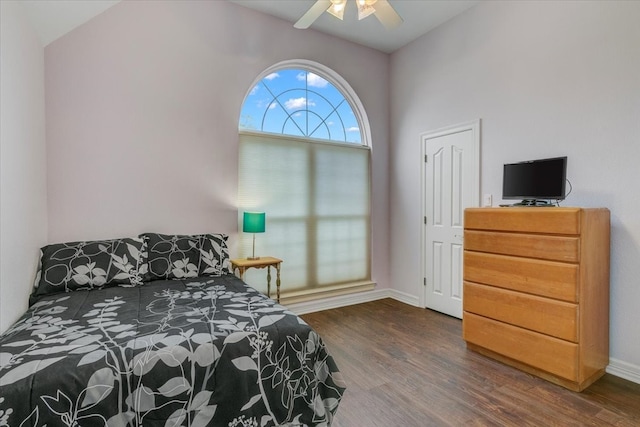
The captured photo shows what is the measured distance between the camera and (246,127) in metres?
3.48

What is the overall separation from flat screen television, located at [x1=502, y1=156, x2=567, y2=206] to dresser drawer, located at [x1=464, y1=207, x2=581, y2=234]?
24cm

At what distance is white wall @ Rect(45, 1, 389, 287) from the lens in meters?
2.62

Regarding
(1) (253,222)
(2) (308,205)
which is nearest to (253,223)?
(1) (253,222)

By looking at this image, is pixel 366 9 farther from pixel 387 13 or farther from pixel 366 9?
pixel 387 13

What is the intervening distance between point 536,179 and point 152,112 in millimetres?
3325

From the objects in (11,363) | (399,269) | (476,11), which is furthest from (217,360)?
(476,11)

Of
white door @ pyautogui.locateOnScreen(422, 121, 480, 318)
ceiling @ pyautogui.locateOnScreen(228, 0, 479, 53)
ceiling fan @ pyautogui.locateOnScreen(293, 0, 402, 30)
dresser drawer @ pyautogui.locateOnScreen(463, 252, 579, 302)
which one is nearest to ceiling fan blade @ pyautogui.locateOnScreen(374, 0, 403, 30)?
ceiling fan @ pyautogui.locateOnScreen(293, 0, 402, 30)

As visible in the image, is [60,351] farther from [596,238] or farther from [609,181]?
[609,181]

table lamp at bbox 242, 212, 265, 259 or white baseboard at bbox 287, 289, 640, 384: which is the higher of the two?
table lamp at bbox 242, 212, 265, 259

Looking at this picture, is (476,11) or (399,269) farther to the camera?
(399,269)

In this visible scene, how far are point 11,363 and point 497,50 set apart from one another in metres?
4.02

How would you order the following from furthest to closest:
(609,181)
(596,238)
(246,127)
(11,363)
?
1. (246,127)
2. (609,181)
3. (596,238)
4. (11,363)

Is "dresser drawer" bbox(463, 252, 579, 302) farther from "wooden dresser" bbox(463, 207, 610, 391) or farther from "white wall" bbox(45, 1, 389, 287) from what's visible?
"white wall" bbox(45, 1, 389, 287)

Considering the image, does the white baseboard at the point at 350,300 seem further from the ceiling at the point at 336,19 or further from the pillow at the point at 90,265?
the ceiling at the point at 336,19
